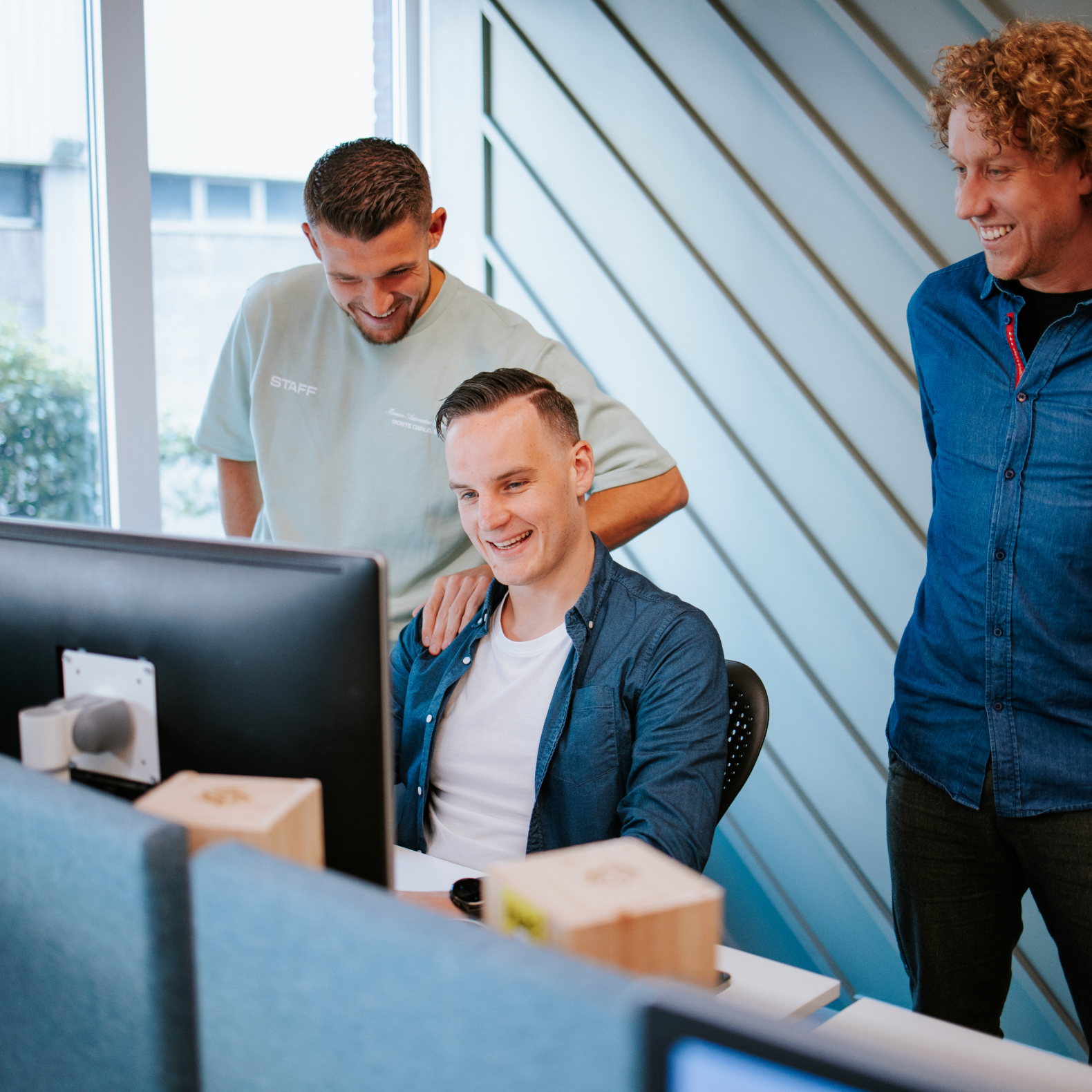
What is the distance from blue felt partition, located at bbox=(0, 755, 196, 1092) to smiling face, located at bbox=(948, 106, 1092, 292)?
1.34 metres

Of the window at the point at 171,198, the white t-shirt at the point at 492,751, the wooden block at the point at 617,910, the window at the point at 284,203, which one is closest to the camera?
the wooden block at the point at 617,910

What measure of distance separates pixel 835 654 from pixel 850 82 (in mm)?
1358

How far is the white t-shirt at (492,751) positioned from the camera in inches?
67.1

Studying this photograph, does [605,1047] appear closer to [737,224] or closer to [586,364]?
[737,224]

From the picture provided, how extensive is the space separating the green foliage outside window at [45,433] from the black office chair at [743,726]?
154cm

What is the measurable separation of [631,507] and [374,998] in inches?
57.8

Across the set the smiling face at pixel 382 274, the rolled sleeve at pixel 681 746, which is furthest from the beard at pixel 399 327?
the rolled sleeve at pixel 681 746

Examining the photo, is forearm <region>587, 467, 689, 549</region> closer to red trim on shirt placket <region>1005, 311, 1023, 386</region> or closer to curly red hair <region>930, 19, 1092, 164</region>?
red trim on shirt placket <region>1005, 311, 1023, 386</region>

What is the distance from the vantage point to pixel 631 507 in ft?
6.59

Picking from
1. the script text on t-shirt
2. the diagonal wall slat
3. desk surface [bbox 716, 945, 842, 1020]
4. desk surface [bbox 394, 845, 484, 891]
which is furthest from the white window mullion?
desk surface [bbox 716, 945, 842, 1020]

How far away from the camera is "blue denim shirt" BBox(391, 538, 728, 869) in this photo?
61.7 inches

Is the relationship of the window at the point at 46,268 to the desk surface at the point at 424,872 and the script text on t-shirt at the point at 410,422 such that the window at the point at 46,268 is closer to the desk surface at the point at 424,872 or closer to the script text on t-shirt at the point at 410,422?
the script text on t-shirt at the point at 410,422

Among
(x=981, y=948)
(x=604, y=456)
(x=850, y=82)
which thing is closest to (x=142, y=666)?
(x=604, y=456)

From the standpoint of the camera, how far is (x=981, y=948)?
1.74m
